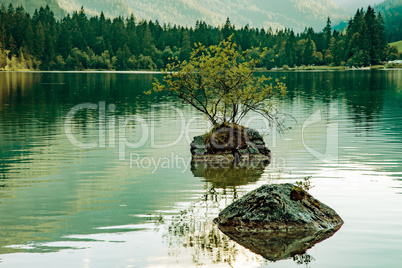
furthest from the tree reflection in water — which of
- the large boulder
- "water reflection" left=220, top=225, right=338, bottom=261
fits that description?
the large boulder

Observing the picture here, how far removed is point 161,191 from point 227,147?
8.17 m

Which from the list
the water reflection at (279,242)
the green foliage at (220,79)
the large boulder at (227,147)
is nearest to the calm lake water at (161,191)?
the water reflection at (279,242)

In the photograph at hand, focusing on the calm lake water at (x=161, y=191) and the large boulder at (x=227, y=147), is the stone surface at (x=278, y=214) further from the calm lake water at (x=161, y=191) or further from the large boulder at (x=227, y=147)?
the large boulder at (x=227, y=147)

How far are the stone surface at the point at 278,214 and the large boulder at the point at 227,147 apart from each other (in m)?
12.6

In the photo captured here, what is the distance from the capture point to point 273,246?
49.0 ft

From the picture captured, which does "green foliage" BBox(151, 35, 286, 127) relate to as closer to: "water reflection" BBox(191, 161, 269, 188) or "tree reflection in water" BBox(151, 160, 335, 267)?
"water reflection" BBox(191, 161, 269, 188)

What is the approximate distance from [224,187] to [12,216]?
9297mm

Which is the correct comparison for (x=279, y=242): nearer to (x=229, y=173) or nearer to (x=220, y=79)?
(x=229, y=173)

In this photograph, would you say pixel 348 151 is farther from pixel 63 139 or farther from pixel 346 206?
pixel 63 139

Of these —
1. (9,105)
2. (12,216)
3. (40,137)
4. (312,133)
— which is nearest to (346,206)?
(12,216)

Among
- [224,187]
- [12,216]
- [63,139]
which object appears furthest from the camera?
[63,139]

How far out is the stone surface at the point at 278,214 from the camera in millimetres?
16188

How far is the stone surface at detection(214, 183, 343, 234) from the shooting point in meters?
16.2

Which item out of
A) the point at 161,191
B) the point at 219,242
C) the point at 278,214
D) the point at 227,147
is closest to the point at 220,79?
the point at 227,147
